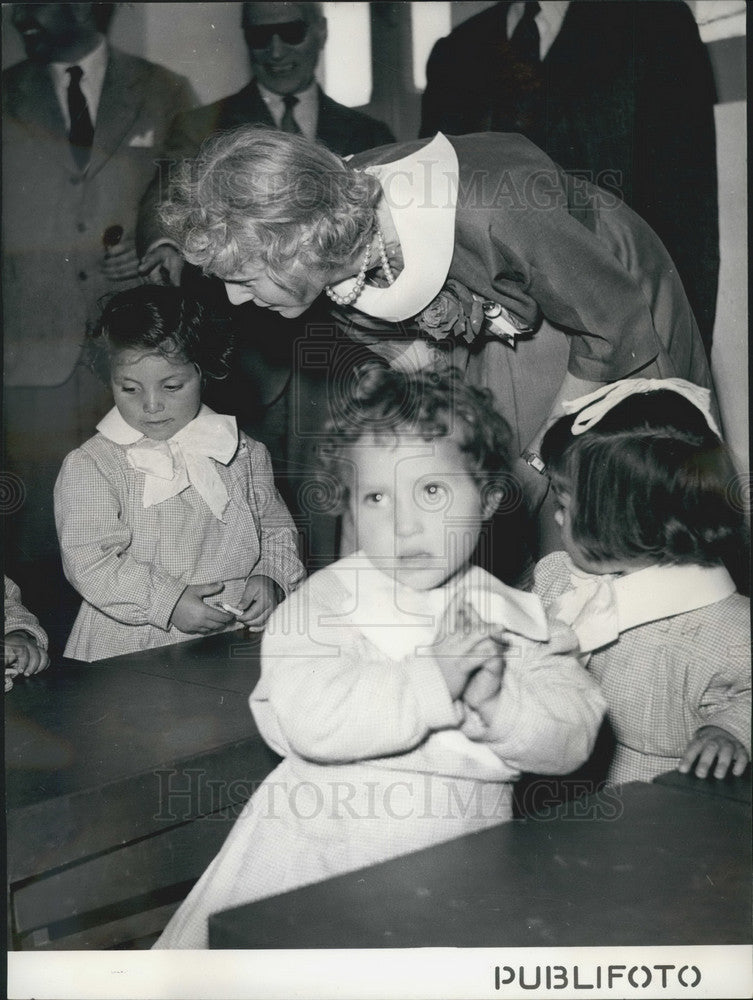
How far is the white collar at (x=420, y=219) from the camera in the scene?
1423mm

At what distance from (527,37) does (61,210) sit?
75 cm

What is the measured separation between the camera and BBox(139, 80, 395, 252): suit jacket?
1.42 metres

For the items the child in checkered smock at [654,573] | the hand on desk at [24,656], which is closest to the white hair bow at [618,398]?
the child in checkered smock at [654,573]

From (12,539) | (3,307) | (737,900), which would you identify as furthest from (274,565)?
(737,900)

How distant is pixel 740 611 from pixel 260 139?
3.26ft

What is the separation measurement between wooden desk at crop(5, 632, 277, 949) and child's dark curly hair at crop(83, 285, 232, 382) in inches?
17.6

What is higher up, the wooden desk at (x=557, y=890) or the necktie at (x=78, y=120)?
the necktie at (x=78, y=120)

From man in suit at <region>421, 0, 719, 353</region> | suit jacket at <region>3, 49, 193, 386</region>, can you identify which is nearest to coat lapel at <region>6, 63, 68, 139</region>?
suit jacket at <region>3, 49, 193, 386</region>

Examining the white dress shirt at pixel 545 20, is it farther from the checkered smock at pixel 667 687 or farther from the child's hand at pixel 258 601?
the child's hand at pixel 258 601

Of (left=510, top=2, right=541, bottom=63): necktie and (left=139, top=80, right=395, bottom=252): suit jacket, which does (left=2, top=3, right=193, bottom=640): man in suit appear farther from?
(left=510, top=2, right=541, bottom=63): necktie

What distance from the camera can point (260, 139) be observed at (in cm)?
140

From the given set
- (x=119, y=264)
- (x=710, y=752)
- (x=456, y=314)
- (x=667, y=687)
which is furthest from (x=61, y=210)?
(x=710, y=752)

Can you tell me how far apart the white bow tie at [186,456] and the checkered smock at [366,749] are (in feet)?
0.80

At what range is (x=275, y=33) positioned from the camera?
1448 millimetres
